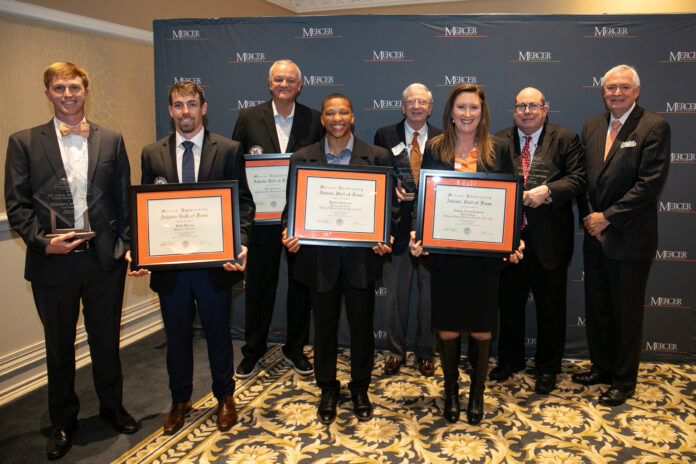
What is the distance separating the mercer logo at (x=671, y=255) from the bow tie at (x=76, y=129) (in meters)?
4.03

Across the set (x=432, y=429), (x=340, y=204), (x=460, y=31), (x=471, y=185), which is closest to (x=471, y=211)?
(x=471, y=185)

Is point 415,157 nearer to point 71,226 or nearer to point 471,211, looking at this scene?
point 471,211

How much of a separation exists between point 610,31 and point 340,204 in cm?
265

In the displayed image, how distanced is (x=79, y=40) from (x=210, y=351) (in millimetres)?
2698

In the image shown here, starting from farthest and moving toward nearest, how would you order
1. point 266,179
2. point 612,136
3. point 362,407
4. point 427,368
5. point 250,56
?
point 250,56 < point 427,368 < point 266,179 < point 612,136 < point 362,407

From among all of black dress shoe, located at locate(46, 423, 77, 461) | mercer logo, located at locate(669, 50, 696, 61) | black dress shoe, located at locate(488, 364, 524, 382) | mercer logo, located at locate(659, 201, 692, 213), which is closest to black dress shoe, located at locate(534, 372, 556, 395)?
black dress shoe, located at locate(488, 364, 524, 382)

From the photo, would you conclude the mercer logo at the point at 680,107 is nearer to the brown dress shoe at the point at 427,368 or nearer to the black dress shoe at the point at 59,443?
the brown dress shoe at the point at 427,368

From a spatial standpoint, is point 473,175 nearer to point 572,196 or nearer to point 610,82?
point 572,196

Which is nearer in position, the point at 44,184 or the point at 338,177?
the point at 44,184

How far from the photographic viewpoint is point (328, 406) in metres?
2.75

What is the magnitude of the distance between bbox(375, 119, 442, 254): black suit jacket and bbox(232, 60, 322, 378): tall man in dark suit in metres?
0.50

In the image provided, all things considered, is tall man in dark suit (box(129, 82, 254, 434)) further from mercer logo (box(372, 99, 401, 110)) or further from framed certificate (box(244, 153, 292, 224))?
mercer logo (box(372, 99, 401, 110))

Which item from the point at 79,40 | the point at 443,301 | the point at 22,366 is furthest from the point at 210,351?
the point at 79,40

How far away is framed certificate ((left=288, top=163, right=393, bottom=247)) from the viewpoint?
8.01ft
